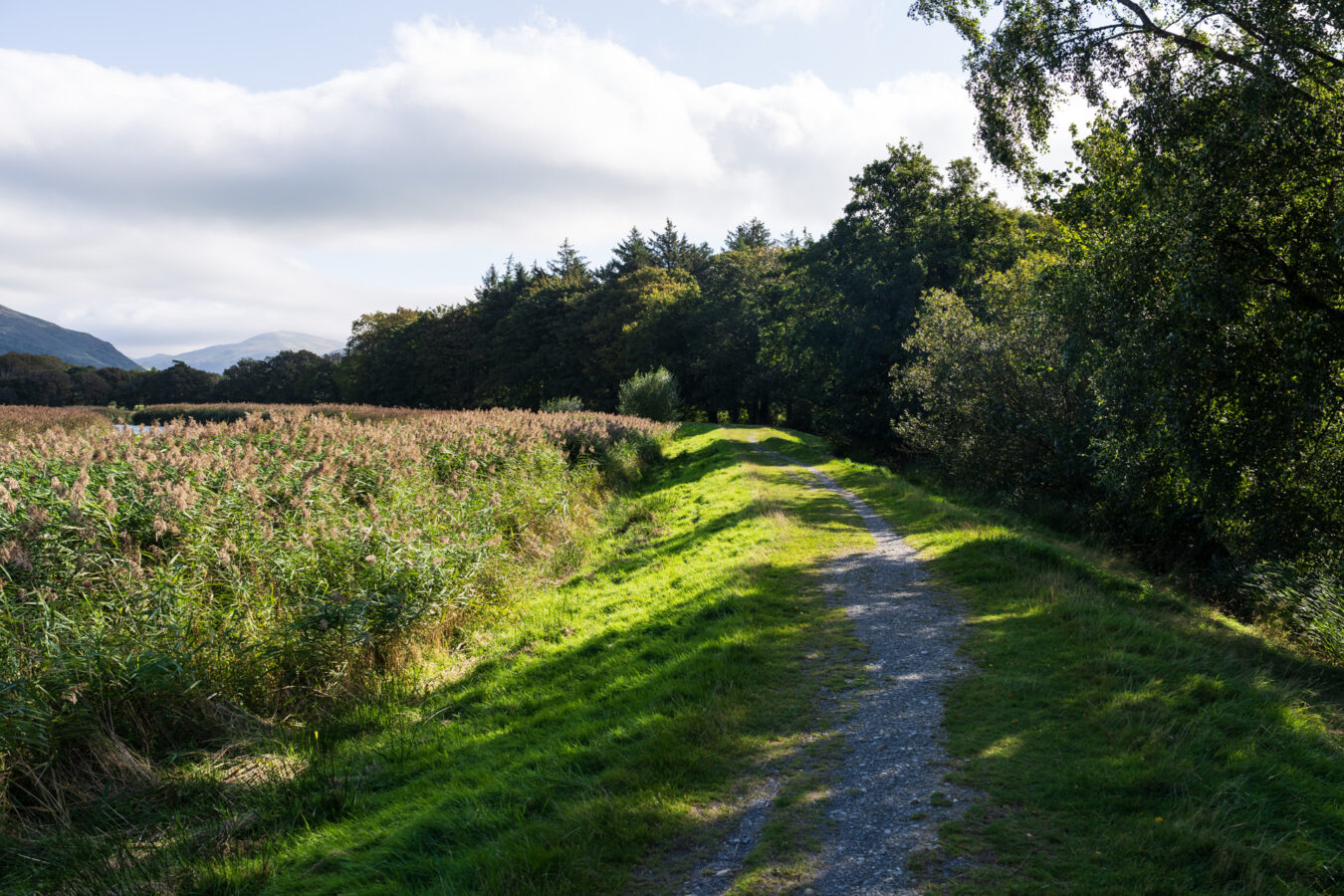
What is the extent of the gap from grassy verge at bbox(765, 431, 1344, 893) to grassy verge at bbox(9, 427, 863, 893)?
1.27m

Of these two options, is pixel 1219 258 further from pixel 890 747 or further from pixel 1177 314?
pixel 890 747

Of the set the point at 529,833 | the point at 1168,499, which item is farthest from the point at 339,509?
the point at 1168,499

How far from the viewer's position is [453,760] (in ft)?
17.7

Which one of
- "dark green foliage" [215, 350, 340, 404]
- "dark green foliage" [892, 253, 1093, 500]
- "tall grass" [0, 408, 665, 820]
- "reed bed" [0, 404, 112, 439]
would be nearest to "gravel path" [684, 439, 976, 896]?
"tall grass" [0, 408, 665, 820]

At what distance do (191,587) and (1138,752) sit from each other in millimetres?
8342

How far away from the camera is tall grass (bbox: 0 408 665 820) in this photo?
198 inches

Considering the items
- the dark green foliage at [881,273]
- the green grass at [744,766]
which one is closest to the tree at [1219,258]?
the green grass at [744,766]

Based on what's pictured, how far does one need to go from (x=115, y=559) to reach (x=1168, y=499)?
662 inches

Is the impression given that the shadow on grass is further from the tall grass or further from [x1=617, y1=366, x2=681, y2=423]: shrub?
[x1=617, y1=366, x2=681, y2=423]: shrub

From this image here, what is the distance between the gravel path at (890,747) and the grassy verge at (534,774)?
249mm

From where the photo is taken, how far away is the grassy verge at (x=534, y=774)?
3.89 m

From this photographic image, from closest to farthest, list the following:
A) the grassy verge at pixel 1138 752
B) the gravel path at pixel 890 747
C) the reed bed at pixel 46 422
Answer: the grassy verge at pixel 1138 752 < the gravel path at pixel 890 747 < the reed bed at pixel 46 422

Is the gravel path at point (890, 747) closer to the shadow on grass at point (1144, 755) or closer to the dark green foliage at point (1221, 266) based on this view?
the shadow on grass at point (1144, 755)

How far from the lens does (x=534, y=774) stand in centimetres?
492
